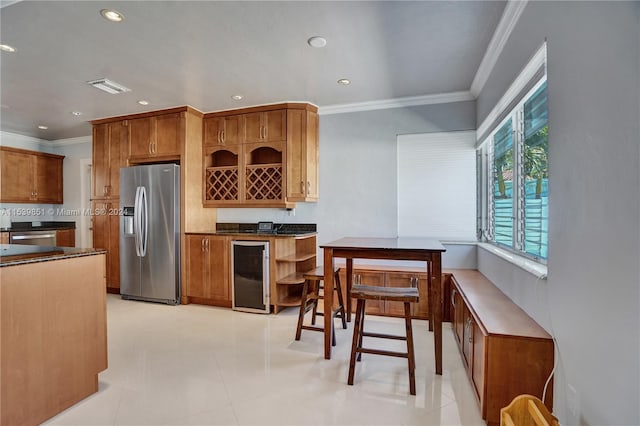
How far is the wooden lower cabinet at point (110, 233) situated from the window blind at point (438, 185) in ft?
13.4

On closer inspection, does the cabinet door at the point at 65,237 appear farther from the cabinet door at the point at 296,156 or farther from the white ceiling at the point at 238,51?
the cabinet door at the point at 296,156

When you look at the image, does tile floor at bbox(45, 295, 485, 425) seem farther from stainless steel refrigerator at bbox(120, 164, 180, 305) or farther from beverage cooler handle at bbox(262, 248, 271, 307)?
stainless steel refrigerator at bbox(120, 164, 180, 305)

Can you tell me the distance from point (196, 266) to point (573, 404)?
3.86 m

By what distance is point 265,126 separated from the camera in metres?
4.12

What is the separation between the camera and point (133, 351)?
8.98 feet

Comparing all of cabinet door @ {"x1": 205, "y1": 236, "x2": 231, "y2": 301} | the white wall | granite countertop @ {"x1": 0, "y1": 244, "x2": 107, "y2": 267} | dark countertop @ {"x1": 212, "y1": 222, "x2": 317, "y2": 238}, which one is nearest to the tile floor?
cabinet door @ {"x1": 205, "y1": 236, "x2": 231, "y2": 301}

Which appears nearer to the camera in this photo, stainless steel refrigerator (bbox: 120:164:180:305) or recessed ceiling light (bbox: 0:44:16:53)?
recessed ceiling light (bbox: 0:44:16:53)

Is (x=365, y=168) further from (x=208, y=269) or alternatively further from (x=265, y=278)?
(x=208, y=269)

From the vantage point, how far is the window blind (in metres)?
3.71

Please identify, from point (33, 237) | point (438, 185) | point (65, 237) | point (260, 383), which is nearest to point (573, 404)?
point (260, 383)

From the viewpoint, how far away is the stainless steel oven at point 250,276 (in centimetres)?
374

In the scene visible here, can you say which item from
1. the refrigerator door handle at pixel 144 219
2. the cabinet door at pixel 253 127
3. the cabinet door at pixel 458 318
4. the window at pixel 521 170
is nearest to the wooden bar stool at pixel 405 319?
the cabinet door at pixel 458 318

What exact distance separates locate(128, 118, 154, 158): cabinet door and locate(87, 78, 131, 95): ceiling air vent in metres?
0.80

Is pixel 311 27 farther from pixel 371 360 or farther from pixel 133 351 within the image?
pixel 133 351
